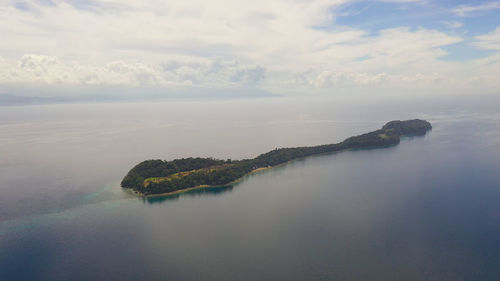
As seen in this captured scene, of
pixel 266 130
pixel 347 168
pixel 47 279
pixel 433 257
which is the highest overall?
pixel 266 130

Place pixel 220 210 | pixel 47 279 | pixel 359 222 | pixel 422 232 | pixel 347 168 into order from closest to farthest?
pixel 47 279 → pixel 422 232 → pixel 359 222 → pixel 220 210 → pixel 347 168

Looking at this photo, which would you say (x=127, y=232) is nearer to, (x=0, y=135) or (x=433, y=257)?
(x=433, y=257)

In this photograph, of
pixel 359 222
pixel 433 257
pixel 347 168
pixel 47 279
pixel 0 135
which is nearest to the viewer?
pixel 47 279

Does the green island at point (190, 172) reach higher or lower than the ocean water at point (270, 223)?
higher

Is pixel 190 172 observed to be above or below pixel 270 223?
above

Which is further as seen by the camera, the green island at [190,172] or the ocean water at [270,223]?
the green island at [190,172]

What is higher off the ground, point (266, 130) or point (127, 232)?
point (266, 130)

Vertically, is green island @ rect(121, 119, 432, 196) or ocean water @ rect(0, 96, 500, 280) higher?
green island @ rect(121, 119, 432, 196)

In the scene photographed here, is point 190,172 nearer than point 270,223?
No

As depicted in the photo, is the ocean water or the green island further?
the green island

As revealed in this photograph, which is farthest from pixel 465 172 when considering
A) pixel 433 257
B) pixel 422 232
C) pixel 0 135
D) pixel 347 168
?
pixel 0 135

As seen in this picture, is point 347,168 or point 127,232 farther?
point 347,168
